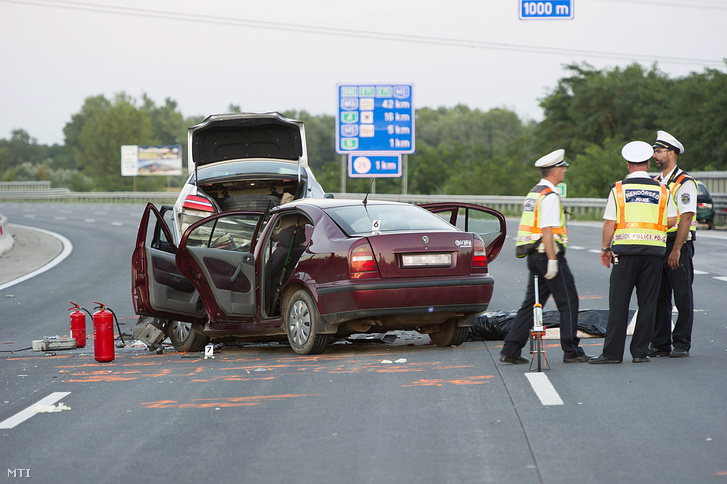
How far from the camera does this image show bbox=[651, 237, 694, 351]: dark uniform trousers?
8.98 meters

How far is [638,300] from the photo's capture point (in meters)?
8.70

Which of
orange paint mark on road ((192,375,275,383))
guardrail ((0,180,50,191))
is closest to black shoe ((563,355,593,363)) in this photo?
orange paint mark on road ((192,375,275,383))

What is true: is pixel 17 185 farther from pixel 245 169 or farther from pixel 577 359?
pixel 577 359

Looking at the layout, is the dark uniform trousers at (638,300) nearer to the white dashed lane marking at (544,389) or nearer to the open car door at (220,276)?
the white dashed lane marking at (544,389)

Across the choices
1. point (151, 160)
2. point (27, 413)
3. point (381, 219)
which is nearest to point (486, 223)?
point (381, 219)

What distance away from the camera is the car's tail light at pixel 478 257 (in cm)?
974

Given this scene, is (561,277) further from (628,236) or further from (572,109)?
(572,109)

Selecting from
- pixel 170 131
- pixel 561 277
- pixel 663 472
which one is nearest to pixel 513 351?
pixel 561 277

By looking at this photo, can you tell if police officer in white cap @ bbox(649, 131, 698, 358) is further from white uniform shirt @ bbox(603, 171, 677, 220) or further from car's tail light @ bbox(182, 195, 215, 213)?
car's tail light @ bbox(182, 195, 215, 213)

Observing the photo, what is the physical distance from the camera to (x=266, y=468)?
217 inches

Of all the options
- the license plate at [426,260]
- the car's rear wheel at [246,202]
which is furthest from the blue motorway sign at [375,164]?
the license plate at [426,260]

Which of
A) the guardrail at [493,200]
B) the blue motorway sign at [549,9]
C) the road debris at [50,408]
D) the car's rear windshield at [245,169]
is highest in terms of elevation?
the blue motorway sign at [549,9]

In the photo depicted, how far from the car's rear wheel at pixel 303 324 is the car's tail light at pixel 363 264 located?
54 cm

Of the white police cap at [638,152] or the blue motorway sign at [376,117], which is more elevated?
the blue motorway sign at [376,117]
